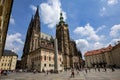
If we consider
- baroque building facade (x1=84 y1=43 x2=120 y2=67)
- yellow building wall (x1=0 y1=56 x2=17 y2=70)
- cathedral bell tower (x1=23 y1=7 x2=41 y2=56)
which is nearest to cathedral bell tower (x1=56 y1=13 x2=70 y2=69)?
baroque building facade (x1=84 y1=43 x2=120 y2=67)

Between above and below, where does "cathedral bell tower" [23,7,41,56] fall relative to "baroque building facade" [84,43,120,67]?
above

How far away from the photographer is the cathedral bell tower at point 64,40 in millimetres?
77431

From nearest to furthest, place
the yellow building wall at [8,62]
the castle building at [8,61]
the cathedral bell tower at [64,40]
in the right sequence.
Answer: the cathedral bell tower at [64,40] < the yellow building wall at [8,62] < the castle building at [8,61]

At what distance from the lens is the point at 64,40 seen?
271ft

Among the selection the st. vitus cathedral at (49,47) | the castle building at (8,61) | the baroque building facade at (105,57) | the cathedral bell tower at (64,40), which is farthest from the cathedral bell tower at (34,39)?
the baroque building facade at (105,57)

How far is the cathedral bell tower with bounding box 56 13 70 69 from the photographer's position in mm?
77431

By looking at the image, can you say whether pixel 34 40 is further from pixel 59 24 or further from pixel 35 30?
pixel 59 24

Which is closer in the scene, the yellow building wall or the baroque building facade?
the baroque building facade

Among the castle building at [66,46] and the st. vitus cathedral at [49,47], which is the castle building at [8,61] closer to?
the st. vitus cathedral at [49,47]

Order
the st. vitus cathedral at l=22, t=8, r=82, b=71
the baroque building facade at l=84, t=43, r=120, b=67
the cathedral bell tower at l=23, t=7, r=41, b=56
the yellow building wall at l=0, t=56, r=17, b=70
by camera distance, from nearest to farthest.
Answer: the st. vitus cathedral at l=22, t=8, r=82, b=71, the baroque building facade at l=84, t=43, r=120, b=67, the cathedral bell tower at l=23, t=7, r=41, b=56, the yellow building wall at l=0, t=56, r=17, b=70

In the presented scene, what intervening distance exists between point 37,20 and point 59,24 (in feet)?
61.7

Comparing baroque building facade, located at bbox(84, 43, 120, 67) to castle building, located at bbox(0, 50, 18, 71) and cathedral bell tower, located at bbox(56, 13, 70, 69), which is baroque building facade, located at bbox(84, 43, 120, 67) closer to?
cathedral bell tower, located at bbox(56, 13, 70, 69)

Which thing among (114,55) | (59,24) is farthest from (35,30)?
(114,55)

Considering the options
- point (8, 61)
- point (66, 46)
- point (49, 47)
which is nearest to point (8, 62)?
point (8, 61)
